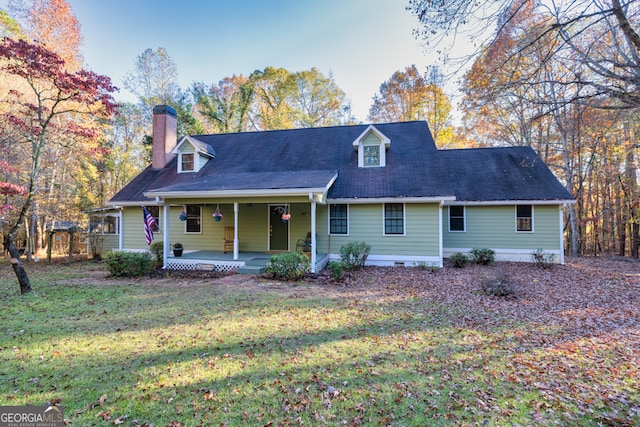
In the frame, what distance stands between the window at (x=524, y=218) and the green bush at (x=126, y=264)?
48.6ft

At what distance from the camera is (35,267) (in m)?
12.9

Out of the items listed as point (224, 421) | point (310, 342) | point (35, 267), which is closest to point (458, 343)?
point (310, 342)

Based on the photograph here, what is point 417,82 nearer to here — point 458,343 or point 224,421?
point 458,343

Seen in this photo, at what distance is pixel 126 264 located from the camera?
10.1 meters

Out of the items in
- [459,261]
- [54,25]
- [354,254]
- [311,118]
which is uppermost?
[54,25]

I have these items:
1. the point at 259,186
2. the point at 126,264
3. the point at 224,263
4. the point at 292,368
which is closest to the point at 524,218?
the point at 259,186

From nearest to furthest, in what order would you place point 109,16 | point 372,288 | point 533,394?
point 533,394, point 372,288, point 109,16

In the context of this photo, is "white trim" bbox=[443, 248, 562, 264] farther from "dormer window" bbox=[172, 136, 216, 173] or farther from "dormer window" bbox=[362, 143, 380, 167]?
"dormer window" bbox=[172, 136, 216, 173]

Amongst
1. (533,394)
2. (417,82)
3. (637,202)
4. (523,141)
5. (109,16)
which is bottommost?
(533,394)

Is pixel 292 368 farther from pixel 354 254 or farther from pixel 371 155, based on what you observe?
pixel 371 155

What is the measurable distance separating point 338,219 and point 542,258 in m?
8.35

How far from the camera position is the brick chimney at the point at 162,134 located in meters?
15.3

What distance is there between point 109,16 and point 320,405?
1700 cm

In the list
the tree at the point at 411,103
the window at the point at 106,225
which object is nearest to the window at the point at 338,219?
the window at the point at 106,225
